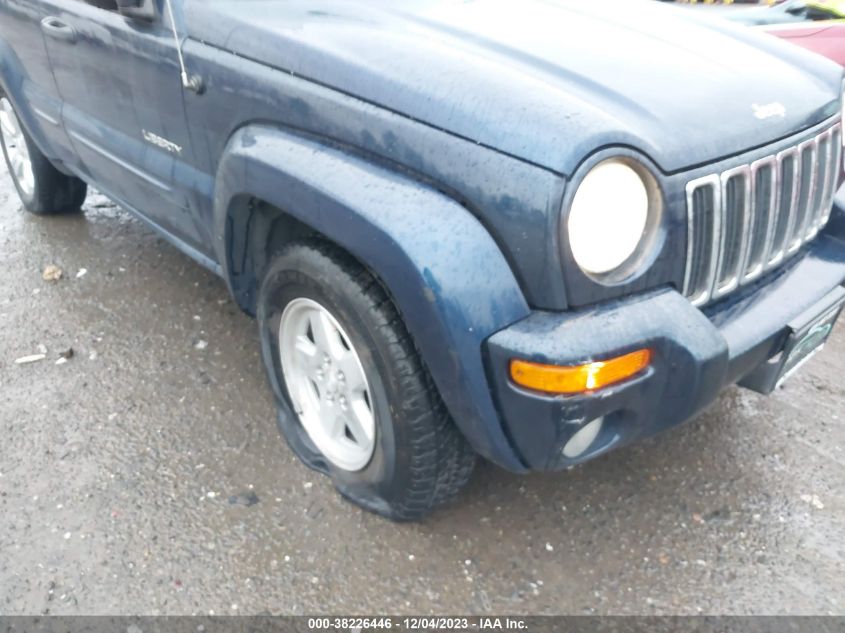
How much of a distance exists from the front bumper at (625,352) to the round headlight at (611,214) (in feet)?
0.38

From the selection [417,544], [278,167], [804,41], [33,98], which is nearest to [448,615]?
[417,544]

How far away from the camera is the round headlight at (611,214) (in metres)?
1.73

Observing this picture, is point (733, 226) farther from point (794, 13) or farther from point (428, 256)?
point (794, 13)

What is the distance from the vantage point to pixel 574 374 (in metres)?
1.73

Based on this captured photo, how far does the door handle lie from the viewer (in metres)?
3.02

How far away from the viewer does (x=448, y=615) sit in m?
2.14

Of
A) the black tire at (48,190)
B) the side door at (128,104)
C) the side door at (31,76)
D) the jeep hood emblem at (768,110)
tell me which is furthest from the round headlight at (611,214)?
the black tire at (48,190)

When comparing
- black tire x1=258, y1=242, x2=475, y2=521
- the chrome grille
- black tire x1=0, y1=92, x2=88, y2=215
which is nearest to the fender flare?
black tire x1=0, y1=92, x2=88, y2=215

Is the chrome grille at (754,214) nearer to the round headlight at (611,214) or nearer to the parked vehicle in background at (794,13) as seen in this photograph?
the round headlight at (611,214)

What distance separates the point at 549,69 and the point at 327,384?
1.16 m

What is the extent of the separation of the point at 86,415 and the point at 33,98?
1735mm

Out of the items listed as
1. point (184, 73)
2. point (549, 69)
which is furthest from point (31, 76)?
point (549, 69)

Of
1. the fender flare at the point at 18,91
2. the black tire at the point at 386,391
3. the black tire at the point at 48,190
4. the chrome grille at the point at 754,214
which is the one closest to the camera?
the chrome grille at the point at 754,214

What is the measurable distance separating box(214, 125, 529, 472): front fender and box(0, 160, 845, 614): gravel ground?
55cm
